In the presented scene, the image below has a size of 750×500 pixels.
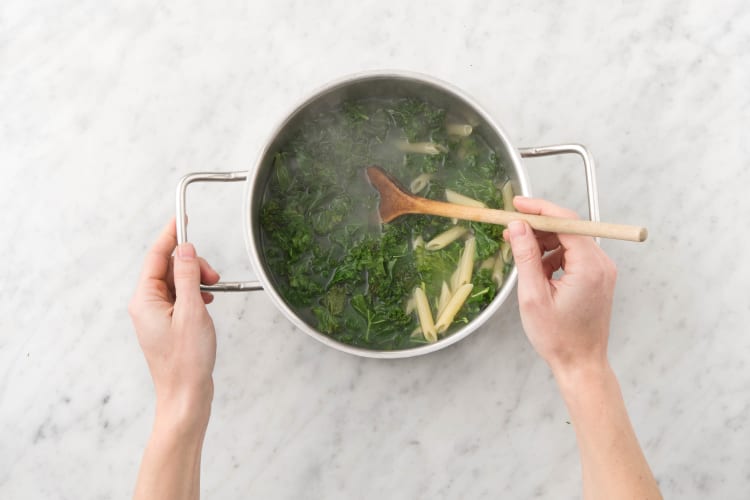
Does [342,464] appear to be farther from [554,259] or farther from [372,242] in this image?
[554,259]

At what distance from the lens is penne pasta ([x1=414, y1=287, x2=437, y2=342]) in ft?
7.01

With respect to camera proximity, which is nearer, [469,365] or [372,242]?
[372,242]

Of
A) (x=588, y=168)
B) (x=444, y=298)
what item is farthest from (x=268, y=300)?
(x=588, y=168)

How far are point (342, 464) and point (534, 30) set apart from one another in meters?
1.77

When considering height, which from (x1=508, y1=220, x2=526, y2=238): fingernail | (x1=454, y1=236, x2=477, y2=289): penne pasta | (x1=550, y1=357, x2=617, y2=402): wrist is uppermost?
(x1=508, y1=220, x2=526, y2=238): fingernail

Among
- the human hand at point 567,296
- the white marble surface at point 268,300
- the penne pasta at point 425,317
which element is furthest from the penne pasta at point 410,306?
the human hand at point 567,296

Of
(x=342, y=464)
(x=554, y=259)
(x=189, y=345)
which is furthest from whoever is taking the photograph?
(x=342, y=464)

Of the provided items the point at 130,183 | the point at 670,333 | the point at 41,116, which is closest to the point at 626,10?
the point at 670,333

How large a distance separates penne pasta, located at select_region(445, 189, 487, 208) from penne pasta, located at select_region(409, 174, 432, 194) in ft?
0.26

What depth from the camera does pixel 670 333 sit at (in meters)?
2.43

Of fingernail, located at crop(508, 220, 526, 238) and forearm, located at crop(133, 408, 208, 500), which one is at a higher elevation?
fingernail, located at crop(508, 220, 526, 238)

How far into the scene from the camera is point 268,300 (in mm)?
2377

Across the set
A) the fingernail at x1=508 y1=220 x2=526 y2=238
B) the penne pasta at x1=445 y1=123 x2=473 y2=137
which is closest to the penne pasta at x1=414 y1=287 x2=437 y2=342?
the fingernail at x1=508 y1=220 x2=526 y2=238

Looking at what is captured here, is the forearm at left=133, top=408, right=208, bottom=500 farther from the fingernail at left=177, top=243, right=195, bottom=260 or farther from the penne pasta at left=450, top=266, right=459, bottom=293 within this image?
the penne pasta at left=450, top=266, right=459, bottom=293
